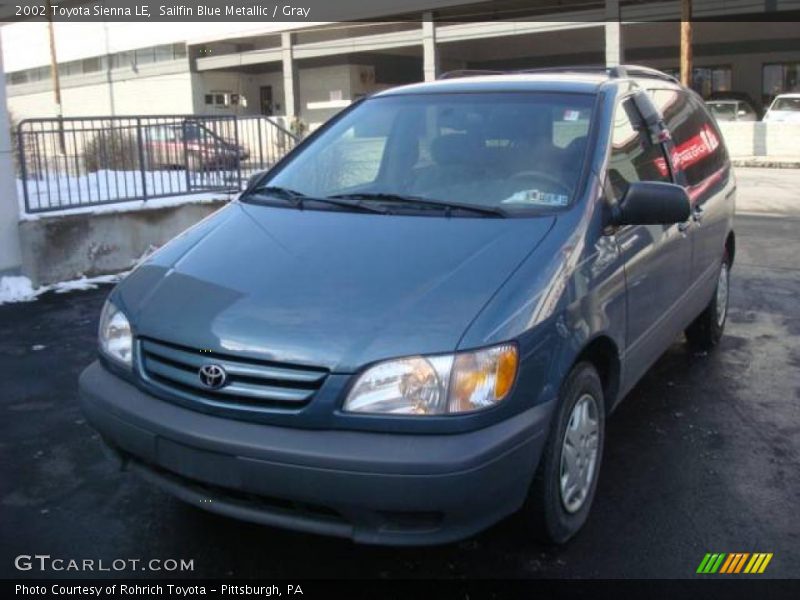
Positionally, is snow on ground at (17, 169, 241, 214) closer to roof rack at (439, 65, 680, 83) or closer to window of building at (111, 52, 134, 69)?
roof rack at (439, 65, 680, 83)

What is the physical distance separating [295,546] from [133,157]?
21.7ft

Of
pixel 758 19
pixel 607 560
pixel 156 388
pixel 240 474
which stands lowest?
pixel 607 560

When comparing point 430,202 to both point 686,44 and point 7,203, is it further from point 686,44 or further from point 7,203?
point 686,44

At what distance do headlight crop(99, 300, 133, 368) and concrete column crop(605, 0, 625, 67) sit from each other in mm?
29033

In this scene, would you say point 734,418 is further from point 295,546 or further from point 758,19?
point 758,19

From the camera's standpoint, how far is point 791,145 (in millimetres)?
21328

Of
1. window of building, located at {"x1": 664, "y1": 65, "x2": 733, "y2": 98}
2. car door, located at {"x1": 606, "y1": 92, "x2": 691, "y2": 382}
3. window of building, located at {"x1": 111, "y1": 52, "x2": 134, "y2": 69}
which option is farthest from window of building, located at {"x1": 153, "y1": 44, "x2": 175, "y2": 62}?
car door, located at {"x1": 606, "y1": 92, "x2": 691, "y2": 382}

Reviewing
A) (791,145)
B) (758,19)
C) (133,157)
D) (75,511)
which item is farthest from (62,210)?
(758,19)

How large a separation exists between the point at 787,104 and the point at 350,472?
24.8m

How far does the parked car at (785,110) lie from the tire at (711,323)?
1964cm

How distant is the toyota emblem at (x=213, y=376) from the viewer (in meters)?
2.70

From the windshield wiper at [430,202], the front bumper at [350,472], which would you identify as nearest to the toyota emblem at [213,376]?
the front bumper at [350,472]

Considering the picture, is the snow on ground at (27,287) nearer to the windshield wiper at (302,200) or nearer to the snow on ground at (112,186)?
the snow on ground at (112,186)

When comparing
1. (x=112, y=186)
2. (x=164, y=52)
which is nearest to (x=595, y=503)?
(x=112, y=186)
